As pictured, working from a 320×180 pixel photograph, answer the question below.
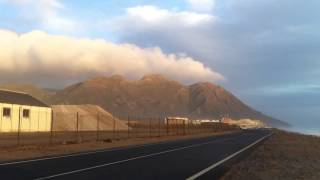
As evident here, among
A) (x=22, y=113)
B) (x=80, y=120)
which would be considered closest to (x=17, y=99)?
(x=22, y=113)

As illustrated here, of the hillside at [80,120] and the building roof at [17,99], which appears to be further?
the hillside at [80,120]

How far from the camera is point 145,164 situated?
2333cm

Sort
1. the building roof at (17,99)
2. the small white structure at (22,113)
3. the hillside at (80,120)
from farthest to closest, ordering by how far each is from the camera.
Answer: the hillside at (80,120)
the building roof at (17,99)
the small white structure at (22,113)

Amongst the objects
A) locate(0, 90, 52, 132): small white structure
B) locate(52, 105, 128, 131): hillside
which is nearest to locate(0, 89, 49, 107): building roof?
locate(0, 90, 52, 132): small white structure

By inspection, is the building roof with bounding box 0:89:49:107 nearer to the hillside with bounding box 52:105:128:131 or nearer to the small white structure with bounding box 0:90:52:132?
the small white structure with bounding box 0:90:52:132

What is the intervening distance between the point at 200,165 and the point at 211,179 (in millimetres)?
5617

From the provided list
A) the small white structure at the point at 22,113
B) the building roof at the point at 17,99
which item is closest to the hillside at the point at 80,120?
the building roof at the point at 17,99

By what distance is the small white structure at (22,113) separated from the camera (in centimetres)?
6894

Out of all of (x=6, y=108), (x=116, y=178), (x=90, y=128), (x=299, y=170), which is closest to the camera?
(x=116, y=178)

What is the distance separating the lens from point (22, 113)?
73.2 m

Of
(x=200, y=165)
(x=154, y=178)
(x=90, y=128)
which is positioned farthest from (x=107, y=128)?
(x=154, y=178)

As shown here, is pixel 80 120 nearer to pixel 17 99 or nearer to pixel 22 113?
pixel 17 99

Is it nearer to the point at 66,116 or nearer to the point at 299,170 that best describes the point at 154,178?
the point at 299,170

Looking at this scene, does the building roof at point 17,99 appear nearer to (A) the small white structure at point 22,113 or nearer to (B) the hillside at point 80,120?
(A) the small white structure at point 22,113
